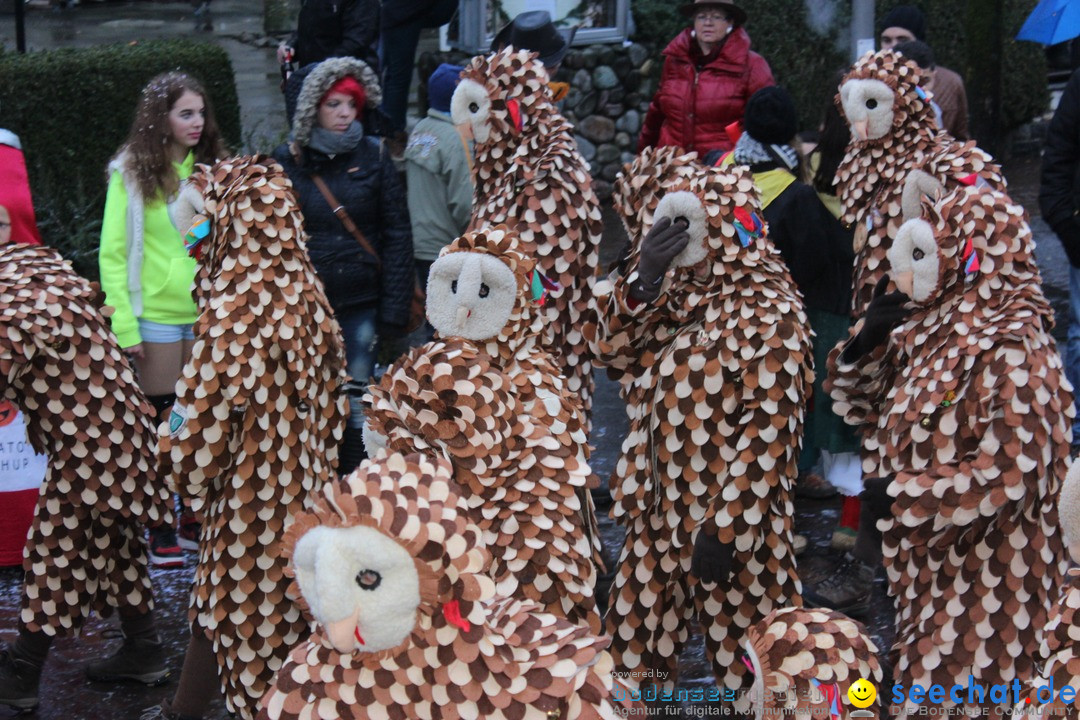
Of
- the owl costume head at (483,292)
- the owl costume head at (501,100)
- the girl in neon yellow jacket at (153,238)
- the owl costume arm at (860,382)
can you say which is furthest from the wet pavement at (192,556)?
the owl costume head at (501,100)

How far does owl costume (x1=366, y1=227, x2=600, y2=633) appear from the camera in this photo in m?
3.14

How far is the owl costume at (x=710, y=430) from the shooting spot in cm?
380

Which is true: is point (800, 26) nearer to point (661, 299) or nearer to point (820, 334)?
point (820, 334)

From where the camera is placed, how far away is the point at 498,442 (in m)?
3.16

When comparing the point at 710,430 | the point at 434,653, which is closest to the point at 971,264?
the point at 710,430

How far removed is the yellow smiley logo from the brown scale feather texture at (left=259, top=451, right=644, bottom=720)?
0.59 metres

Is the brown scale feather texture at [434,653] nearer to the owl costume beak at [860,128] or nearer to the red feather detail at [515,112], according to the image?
the red feather detail at [515,112]

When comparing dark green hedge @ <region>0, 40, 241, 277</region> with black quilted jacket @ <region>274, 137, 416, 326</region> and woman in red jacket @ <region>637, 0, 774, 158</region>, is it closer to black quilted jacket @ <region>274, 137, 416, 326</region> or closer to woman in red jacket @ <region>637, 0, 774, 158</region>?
black quilted jacket @ <region>274, 137, 416, 326</region>

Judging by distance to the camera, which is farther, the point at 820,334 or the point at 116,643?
the point at 820,334

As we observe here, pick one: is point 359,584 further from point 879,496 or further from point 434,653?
point 879,496

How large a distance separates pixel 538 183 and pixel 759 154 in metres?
0.82

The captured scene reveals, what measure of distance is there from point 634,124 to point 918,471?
21.0 ft

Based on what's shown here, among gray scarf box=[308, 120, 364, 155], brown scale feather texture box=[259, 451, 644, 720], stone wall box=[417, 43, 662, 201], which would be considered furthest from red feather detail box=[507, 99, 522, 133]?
stone wall box=[417, 43, 662, 201]

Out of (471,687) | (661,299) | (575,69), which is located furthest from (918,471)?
(575,69)
